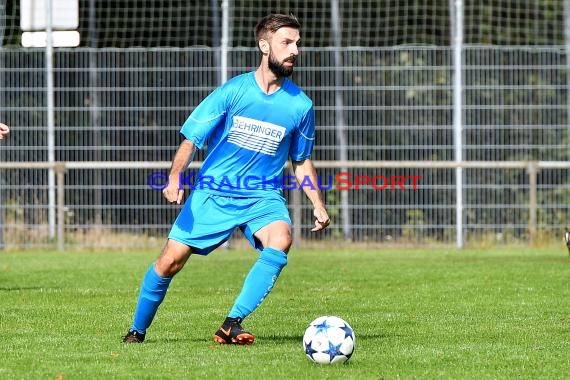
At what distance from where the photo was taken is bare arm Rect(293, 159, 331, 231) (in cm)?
842

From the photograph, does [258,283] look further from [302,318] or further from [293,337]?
[302,318]

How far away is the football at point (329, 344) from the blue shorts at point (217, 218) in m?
1.11

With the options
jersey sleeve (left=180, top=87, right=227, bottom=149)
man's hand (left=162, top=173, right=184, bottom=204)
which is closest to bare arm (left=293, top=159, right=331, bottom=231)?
jersey sleeve (left=180, top=87, right=227, bottom=149)

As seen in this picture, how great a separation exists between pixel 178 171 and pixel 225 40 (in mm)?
11712

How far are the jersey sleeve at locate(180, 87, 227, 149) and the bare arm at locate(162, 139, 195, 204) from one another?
0.17ft

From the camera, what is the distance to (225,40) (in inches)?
775

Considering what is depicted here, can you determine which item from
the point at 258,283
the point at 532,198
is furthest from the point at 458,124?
the point at 258,283

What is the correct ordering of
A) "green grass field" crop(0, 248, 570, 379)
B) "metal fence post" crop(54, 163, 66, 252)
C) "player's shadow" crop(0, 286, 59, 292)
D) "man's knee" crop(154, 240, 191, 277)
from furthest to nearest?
"metal fence post" crop(54, 163, 66, 252) → "player's shadow" crop(0, 286, 59, 292) → "man's knee" crop(154, 240, 191, 277) → "green grass field" crop(0, 248, 570, 379)

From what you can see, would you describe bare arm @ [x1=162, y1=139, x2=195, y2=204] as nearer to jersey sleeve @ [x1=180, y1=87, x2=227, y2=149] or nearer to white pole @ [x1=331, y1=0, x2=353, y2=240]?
jersey sleeve @ [x1=180, y1=87, x2=227, y2=149]

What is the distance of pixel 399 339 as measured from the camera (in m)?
8.68

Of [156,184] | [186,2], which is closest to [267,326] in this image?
[156,184]

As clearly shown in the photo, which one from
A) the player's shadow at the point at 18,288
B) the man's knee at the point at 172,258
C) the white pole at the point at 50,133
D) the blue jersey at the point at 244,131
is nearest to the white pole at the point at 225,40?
the white pole at the point at 50,133

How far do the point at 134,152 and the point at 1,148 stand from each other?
191cm

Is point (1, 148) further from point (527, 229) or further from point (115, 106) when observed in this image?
point (527, 229)
